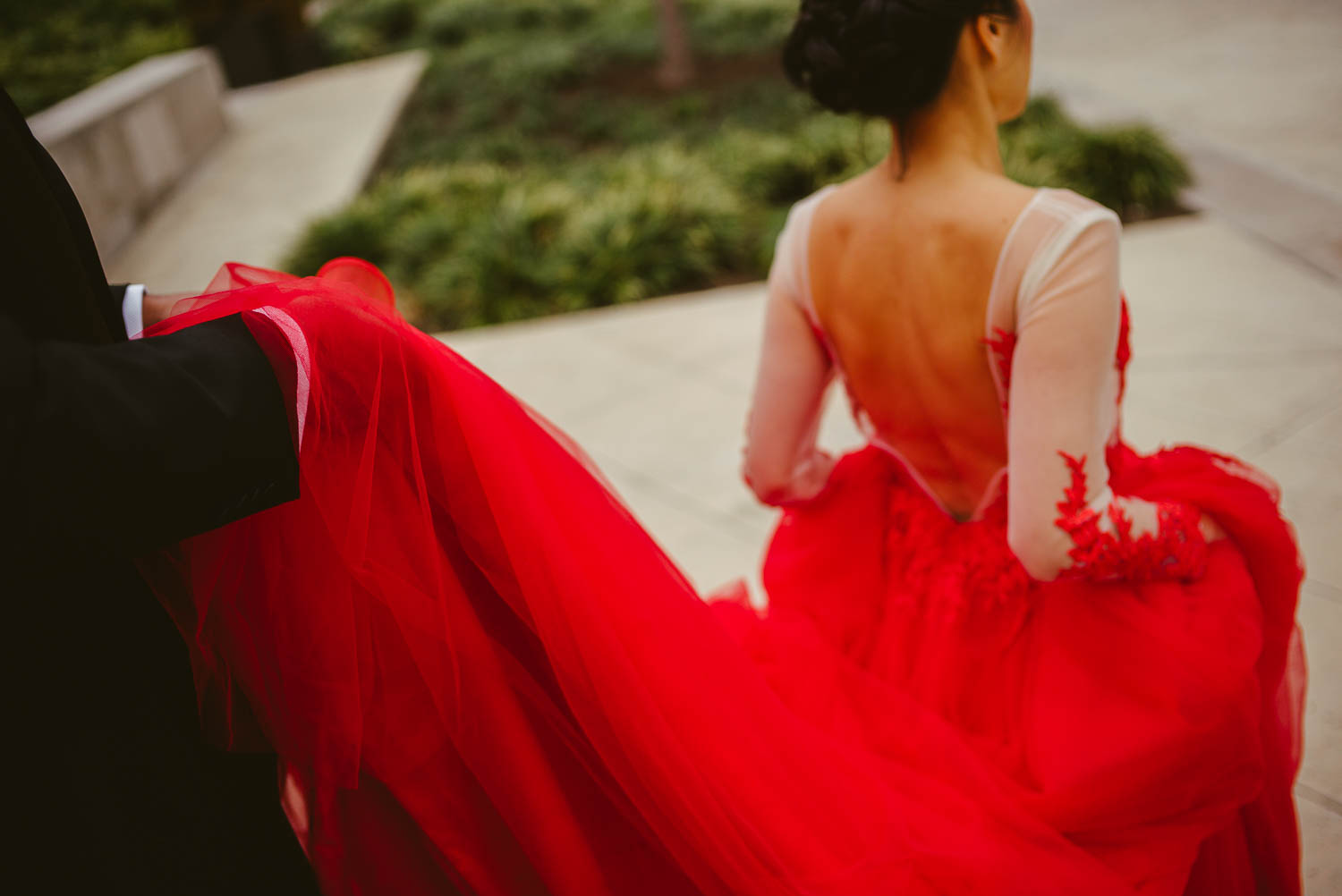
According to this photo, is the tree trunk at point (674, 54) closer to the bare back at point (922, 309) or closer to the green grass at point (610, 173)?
the green grass at point (610, 173)

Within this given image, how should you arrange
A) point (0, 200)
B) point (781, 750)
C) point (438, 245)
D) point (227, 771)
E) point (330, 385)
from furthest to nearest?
point (438, 245) < point (781, 750) < point (227, 771) < point (330, 385) < point (0, 200)

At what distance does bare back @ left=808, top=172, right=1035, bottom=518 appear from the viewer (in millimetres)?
1534

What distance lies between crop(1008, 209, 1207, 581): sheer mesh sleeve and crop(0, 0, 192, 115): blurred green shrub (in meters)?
12.2

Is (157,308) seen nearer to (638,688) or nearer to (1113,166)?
(638,688)

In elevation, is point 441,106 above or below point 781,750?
below

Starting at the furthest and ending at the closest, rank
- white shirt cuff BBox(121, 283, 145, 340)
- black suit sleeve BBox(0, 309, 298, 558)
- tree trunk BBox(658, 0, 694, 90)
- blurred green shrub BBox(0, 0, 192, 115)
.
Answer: blurred green shrub BBox(0, 0, 192, 115) < tree trunk BBox(658, 0, 694, 90) < white shirt cuff BBox(121, 283, 145, 340) < black suit sleeve BBox(0, 309, 298, 558)

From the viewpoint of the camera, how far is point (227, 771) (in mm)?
1240

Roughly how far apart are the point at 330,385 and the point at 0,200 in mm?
361

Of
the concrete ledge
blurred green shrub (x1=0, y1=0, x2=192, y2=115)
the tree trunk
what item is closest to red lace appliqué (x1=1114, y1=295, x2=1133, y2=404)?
the concrete ledge

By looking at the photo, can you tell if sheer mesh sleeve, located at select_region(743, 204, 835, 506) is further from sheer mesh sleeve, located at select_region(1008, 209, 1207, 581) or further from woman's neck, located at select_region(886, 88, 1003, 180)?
sheer mesh sleeve, located at select_region(1008, 209, 1207, 581)

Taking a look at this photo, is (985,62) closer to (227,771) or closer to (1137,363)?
(227,771)

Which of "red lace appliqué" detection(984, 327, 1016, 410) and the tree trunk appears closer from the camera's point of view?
"red lace appliqué" detection(984, 327, 1016, 410)

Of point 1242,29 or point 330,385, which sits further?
point 1242,29

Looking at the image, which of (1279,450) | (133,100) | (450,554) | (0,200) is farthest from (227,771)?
(133,100)
